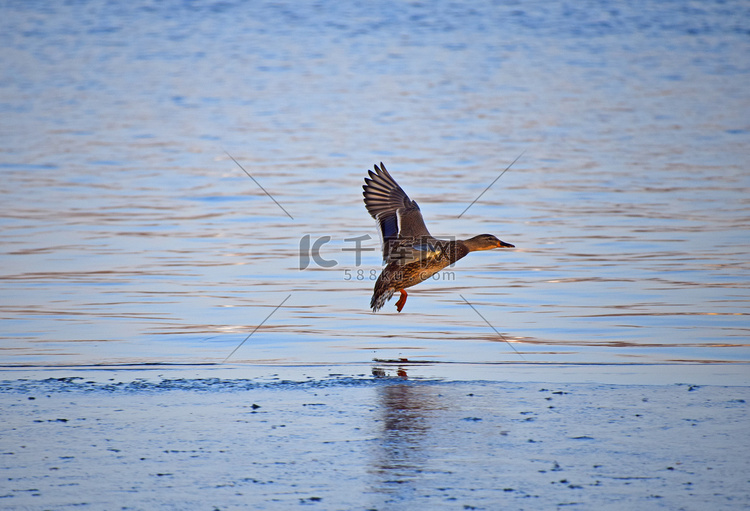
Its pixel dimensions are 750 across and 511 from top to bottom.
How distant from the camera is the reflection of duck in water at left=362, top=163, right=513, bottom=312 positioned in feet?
27.3

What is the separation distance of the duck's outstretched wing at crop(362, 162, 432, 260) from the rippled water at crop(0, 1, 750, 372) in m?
0.66

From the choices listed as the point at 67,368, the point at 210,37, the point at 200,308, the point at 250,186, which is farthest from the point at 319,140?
the point at 210,37

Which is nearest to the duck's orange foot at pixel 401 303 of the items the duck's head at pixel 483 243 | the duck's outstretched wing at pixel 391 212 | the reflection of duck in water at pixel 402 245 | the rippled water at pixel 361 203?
the reflection of duck in water at pixel 402 245

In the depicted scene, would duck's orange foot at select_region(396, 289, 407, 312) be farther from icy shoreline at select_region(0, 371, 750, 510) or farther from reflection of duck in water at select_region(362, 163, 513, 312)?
icy shoreline at select_region(0, 371, 750, 510)

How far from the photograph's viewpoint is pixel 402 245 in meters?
8.48

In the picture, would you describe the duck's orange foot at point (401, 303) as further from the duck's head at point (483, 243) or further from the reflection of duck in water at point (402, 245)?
the duck's head at point (483, 243)

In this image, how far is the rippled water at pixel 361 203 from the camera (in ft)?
25.3

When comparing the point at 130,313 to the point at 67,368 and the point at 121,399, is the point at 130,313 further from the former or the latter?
the point at 121,399

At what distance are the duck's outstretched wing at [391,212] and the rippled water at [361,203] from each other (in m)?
0.66

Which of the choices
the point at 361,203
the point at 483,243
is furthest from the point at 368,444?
the point at 361,203

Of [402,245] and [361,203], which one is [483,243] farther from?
[361,203]

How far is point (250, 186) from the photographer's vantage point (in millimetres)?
14914

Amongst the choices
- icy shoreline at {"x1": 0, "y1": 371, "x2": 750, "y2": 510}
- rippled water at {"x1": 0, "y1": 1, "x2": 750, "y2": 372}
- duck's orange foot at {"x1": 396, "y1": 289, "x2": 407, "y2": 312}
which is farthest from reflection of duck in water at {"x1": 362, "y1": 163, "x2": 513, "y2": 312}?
icy shoreline at {"x1": 0, "y1": 371, "x2": 750, "y2": 510}

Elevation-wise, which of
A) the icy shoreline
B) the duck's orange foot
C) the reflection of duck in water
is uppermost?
the reflection of duck in water
